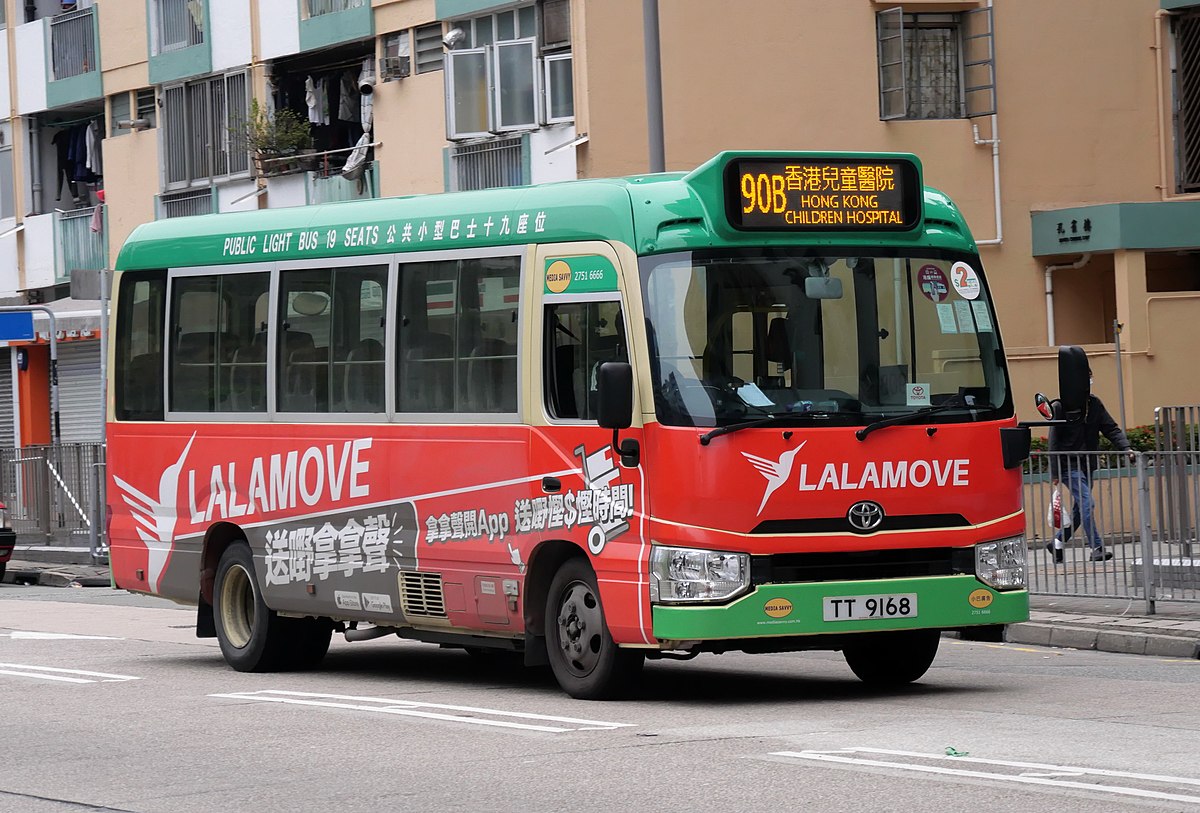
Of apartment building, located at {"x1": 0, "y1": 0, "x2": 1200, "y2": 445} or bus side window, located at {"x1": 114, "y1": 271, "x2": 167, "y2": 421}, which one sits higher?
apartment building, located at {"x1": 0, "y1": 0, "x2": 1200, "y2": 445}

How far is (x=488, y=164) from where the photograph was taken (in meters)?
29.3

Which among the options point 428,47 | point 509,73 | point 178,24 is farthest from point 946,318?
point 178,24

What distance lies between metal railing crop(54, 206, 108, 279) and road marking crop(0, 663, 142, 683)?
24027mm

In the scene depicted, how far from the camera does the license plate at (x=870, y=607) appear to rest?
1117 cm

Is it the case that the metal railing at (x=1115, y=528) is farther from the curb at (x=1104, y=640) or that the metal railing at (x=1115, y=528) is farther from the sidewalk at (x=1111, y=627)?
the curb at (x=1104, y=640)

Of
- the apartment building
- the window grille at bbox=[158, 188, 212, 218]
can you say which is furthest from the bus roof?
the window grille at bbox=[158, 188, 212, 218]

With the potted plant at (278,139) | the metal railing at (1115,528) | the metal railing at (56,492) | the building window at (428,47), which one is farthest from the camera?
the potted plant at (278,139)

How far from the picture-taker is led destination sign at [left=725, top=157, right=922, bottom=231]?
1144 centimetres

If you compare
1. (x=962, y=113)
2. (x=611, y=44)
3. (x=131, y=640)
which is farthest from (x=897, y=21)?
(x=131, y=640)

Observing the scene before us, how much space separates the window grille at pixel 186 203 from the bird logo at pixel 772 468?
82.4ft

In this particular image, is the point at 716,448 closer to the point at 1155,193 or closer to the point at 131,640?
the point at 131,640

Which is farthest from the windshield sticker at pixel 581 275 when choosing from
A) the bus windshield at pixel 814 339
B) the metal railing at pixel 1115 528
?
the metal railing at pixel 1115 528

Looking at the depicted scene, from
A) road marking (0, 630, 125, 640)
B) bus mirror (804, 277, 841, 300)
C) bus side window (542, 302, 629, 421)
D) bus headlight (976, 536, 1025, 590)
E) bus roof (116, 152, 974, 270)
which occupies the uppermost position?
bus roof (116, 152, 974, 270)

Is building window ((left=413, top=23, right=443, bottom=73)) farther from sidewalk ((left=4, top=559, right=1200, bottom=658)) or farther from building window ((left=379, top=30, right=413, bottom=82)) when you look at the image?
sidewalk ((left=4, top=559, right=1200, bottom=658))
